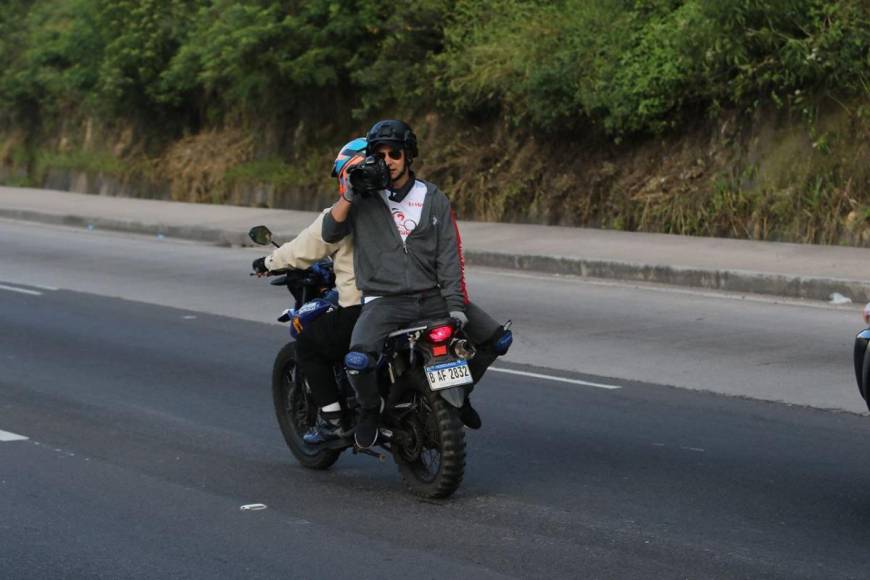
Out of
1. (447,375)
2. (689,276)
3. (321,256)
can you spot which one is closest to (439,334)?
(447,375)

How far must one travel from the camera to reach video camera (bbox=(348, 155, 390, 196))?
684 cm

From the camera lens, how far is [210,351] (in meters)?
12.3

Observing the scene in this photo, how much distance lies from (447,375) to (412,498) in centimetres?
78

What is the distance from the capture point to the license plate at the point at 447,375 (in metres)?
6.82

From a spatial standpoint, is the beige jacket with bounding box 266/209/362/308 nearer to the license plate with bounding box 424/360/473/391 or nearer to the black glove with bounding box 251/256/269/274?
the black glove with bounding box 251/256/269/274

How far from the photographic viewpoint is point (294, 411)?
317 inches

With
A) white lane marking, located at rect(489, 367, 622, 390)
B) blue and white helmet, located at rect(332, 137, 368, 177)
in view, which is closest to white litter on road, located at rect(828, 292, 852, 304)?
white lane marking, located at rect(489, 367, 622, 390)

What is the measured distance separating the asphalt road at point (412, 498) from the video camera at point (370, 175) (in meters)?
1.51

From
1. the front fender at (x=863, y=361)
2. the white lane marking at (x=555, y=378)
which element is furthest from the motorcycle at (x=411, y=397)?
the white lane marking at (x=555, y=378)

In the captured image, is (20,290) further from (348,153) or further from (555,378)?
(348,153)

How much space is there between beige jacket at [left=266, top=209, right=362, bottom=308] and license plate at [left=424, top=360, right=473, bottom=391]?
0.67 metres

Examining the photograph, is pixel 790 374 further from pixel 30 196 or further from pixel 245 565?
pixel 30 196

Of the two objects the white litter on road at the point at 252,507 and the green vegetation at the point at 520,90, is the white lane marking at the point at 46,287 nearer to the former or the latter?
the green vegetation at the point at 520,90

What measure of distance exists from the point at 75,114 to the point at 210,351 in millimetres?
23883
